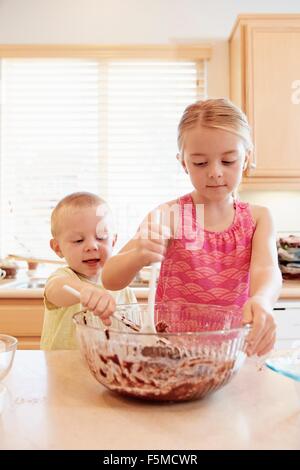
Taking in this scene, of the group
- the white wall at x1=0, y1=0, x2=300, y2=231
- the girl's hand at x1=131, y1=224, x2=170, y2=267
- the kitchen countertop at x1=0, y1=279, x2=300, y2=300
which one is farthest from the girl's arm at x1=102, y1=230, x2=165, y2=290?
the white wall at x1=0, y1=0, x2=300, y2=231

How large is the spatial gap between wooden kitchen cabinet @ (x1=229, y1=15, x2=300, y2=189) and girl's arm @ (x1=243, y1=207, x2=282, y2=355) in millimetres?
1241

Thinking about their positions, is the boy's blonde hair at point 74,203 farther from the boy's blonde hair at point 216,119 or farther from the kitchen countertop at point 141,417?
the kitchen countertop at point 141,417

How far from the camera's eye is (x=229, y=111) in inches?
40.3

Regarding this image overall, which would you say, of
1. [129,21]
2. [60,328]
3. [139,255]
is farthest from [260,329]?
[129,21]

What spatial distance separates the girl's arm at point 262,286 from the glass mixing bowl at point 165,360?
2 cm

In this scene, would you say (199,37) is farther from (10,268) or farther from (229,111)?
(229,111)

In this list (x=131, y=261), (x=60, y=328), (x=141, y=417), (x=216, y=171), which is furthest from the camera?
(x=60, y=328)

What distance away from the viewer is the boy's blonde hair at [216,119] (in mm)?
992

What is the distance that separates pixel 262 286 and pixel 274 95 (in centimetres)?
173

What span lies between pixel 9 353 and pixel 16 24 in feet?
8.36

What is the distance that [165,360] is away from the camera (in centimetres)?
62

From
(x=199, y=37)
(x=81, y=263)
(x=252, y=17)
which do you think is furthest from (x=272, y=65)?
(x=81, y=263)

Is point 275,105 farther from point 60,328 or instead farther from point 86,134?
point 60,328

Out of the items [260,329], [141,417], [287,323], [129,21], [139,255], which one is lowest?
[287,323]
